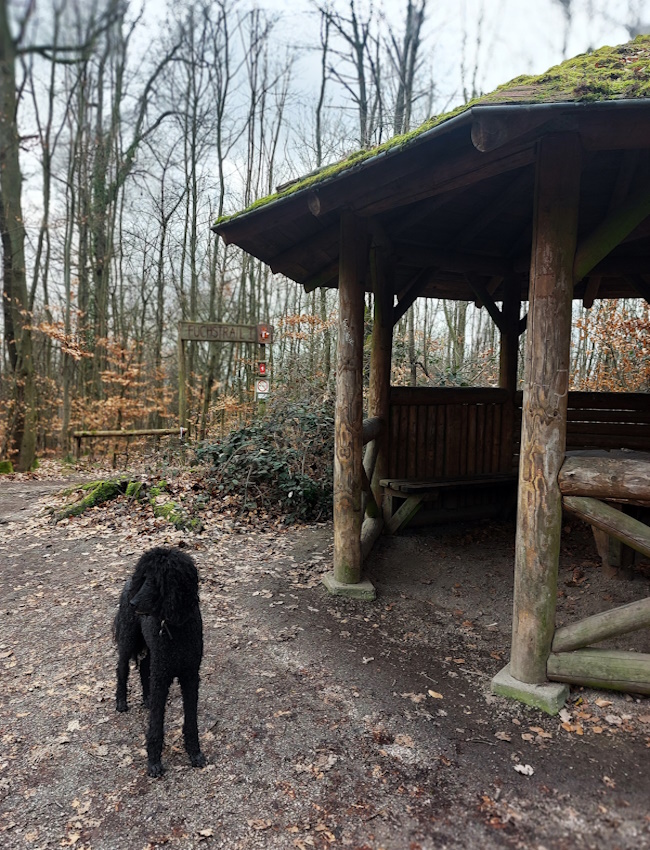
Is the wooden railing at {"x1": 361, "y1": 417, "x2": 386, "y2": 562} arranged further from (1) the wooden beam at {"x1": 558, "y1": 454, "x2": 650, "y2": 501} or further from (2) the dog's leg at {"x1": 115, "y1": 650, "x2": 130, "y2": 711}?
(2) the dog's leg at {"x1": 115, "y1": 650, "x2": 130, "y2": 711}

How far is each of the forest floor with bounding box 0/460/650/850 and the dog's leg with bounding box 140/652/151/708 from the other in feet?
0.40

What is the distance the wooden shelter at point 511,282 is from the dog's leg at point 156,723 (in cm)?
202

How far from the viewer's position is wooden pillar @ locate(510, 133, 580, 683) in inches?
120

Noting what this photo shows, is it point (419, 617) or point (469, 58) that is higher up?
point (469, 58)

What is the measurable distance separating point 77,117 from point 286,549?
14.8 meters

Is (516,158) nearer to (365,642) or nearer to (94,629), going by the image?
(365,642)

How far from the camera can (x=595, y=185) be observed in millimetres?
4512

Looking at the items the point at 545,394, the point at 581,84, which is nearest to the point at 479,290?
the point at 545,394

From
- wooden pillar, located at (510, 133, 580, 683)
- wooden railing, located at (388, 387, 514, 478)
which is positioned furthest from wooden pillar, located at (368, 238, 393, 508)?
wooden pillar, located at (510, 133, 580, 683)

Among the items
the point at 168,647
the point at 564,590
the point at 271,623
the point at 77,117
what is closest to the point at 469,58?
the point at 77,117

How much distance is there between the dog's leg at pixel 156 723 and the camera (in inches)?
96.9

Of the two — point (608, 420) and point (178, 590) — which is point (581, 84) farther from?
point (608, 420)

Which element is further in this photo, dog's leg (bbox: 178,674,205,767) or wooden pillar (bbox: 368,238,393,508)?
wooden pillar (bbox: 368,238,393,508)

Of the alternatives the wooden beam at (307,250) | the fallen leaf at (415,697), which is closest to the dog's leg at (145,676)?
the fallen leaf at (415,697)
